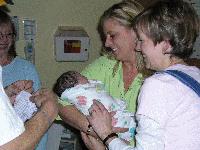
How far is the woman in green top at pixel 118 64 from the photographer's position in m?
1.82

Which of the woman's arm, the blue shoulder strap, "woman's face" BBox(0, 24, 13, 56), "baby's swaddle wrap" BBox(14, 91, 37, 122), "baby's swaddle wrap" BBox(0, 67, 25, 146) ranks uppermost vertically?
"woman's face" BBox(0, 24, 13, 56)

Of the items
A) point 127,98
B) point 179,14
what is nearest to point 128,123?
point 127,98

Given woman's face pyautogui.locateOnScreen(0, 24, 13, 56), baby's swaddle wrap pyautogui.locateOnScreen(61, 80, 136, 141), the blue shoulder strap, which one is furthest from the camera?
woman's face pyautogui.locateOnScreen(0, 24, 13, 56)

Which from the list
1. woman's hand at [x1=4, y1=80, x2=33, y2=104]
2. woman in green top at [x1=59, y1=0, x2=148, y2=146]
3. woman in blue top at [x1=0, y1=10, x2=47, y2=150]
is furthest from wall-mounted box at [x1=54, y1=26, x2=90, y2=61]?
woman's hand at [x1=4, y1=80, x2=33, y2=104]

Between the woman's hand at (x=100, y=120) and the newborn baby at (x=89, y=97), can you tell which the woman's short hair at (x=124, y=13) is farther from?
the woman's hand at (x=100, y=120)

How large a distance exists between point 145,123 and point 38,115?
52 centimetres

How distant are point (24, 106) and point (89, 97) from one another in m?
0.39

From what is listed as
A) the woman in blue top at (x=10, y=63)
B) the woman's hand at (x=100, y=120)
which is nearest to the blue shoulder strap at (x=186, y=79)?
the woman's hand at (x=100, y=120)

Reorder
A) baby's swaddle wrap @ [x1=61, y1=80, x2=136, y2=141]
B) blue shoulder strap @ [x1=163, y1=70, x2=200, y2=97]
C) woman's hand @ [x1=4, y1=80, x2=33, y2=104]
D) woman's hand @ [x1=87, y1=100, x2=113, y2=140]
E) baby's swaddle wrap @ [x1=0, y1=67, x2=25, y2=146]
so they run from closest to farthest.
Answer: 1. baby's swaddle wrap @ [x1=0, y1=67, x2=25, y2=146]
2. blue shoulder strap @ [x1=163, y1=70, x2=200, y2=97]
3. woman's hand @ [x1=87, y1=100, x2=113, y2=140]
4. baby's swaddle wrap @ [x1=61, y1=80, x2=136, y2=141]
5. woman's hand @ [x1=4, y1=80, x2=33, y2=104]

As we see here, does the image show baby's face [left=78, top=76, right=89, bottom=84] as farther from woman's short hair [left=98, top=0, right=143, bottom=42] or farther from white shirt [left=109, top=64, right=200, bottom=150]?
white shirt [left=109, top=64, right=200, bottom=150]

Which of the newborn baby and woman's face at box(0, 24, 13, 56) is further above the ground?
woman's face at box(0, 24, 13, 56)

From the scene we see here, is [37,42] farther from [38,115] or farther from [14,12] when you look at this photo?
[38,115]

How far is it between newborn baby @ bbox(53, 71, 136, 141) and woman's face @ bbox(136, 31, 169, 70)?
47cm

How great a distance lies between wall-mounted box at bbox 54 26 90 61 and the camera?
2.67m
